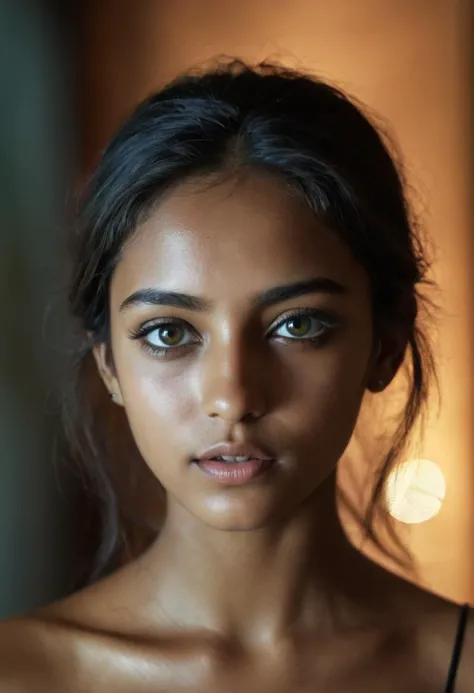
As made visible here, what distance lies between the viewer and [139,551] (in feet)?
3.82

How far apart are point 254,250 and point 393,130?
588mm

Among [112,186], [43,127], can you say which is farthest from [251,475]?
[43,127]

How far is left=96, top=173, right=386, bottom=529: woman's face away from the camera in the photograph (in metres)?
0.82

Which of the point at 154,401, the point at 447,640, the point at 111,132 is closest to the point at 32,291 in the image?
the point at 111,132

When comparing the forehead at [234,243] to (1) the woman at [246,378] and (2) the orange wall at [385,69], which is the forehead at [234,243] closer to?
(1) the woman at [246,378]

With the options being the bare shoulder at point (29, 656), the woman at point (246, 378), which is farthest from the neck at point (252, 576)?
the bare shoulder at point (29, 656)

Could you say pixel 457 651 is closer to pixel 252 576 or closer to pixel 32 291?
pixel 252 576

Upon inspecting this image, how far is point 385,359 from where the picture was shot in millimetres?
953

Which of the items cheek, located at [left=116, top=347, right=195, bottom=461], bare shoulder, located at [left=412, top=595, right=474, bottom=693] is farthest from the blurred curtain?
bare shoulder, located at [left=412, top=595, right=474, bottom=693]

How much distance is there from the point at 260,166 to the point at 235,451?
0.80 ft

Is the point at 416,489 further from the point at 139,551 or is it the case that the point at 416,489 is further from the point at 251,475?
the point at 251,475

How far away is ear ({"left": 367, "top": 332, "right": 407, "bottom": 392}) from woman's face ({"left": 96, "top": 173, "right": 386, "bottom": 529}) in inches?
2.6

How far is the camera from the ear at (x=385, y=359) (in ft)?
3.09

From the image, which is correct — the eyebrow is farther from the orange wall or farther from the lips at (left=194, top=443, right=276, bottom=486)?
the orange wall
